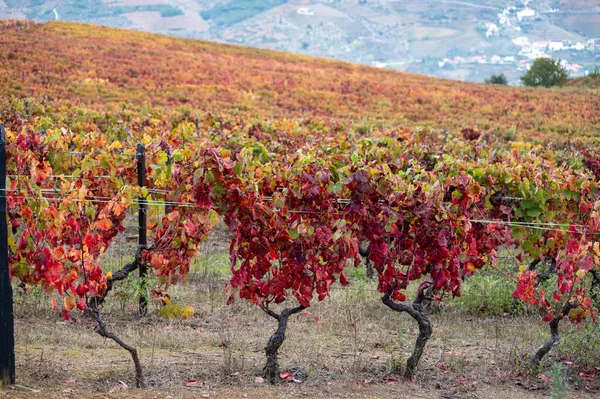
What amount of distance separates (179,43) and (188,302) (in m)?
51.4

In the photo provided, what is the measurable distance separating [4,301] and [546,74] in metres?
62.6

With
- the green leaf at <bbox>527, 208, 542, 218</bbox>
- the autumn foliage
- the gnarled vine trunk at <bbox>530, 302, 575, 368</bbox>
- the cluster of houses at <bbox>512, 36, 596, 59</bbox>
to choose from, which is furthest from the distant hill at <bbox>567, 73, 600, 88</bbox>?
the cluster of houses at <bbox>512, 36, 596, 59</bbox>

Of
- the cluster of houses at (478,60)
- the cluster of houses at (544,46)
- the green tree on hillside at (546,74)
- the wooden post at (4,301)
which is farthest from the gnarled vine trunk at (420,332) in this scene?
the cluster of houses at (478,60)

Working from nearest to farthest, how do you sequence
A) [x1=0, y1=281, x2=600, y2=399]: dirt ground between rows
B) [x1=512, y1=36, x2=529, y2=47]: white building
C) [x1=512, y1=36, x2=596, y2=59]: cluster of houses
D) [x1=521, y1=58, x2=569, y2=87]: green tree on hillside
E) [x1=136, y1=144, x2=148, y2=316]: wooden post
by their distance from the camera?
[x1=0, y1=281, x2=600, y2=399]: dirt ground between rows, [x1=136, y1=144, x2=148, y2=316]: wooden post, [x1=521, y1=58, x2=569, y2=87]: green tree on hillside, [x1=512, y1=36, x2=596, y2=59]: cluster of houses, [x1=512, y1=36, x2=529, y2=47]: white building

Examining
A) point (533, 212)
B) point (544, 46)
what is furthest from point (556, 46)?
point (533, 212)

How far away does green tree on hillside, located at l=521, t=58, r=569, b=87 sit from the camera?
61694mm

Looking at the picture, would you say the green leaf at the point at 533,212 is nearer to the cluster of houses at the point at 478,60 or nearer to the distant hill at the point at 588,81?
the distant hill at the point at 588,81

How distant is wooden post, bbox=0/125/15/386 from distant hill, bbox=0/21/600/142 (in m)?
26.0

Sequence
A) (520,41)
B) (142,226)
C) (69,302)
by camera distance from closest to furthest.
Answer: (69,302), (142,226), (520,41)

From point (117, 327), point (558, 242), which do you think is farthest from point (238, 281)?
point (558, 242)

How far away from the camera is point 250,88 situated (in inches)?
1704

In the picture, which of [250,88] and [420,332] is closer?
[420,332]

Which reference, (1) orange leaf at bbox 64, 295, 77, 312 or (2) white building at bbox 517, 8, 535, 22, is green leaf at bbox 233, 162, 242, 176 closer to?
(1) orange leaf at bbox 64, 295, 77, 312

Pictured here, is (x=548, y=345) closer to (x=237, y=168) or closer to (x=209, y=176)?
(x=237, y=168)
